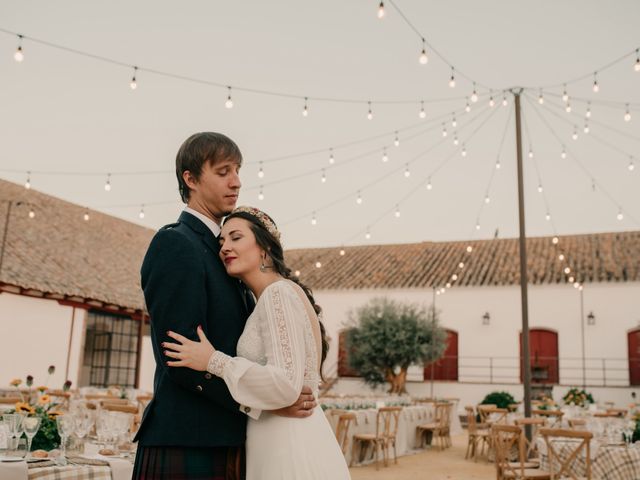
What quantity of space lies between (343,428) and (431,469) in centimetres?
183

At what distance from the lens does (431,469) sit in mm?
10688

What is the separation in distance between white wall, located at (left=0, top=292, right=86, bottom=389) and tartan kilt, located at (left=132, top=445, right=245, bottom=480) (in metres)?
12.7

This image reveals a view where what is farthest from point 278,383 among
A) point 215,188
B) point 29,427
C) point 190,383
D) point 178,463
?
point 29,427

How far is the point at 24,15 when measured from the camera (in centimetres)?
877

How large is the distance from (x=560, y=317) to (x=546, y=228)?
297cm

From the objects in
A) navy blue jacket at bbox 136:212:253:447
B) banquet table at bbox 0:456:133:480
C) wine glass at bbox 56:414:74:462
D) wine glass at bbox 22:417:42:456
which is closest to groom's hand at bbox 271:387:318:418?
navy blue jacket at bbox 136:212:253:447

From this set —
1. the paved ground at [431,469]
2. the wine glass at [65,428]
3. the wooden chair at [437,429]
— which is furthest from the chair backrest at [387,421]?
the wine glass at [65,428]

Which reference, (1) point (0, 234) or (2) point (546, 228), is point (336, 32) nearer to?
(1) point (0, 234)

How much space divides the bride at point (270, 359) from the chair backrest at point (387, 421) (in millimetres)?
8642

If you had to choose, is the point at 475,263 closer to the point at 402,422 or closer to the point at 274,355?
the point at 402,422

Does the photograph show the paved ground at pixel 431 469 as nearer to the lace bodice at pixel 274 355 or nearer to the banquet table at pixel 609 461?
the banquet table at pixel 609 461

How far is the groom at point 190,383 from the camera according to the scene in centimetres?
180

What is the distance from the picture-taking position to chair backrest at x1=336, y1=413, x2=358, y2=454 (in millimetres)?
9537

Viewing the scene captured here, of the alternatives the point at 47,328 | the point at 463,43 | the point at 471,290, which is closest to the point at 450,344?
the point at 471,290
